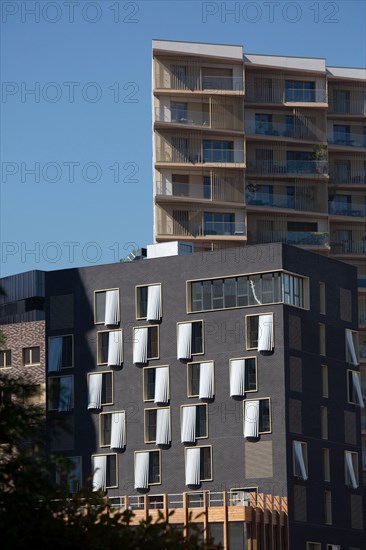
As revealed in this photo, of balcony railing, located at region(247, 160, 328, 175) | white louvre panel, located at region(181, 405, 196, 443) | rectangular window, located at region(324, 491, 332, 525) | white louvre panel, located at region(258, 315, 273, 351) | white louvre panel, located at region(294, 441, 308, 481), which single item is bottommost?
rectangular window, located at region(324, 491, 332, 525)

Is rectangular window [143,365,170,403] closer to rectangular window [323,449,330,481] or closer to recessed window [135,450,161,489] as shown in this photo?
recessed window [135,450,161,489]

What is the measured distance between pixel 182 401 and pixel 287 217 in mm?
35142

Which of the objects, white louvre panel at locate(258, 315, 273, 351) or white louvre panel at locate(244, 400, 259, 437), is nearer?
white louvre panel at locate(244, 400, 259, 437)

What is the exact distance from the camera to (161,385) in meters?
100

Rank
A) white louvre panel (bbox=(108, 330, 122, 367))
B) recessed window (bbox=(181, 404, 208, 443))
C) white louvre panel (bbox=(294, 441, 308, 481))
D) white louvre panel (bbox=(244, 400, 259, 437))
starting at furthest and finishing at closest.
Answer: white louvre panel (bbox=(108, 330, 122, 367)) → recessed window (bbox=(181, 404, 208, 443)) → white louvre panel (bbox=(244, 400, 259, 437)) → white louvre panel (bbox=(294, 441, 308, 481))

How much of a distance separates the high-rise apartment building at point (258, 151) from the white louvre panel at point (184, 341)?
80.2 ft

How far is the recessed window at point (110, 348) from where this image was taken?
102m

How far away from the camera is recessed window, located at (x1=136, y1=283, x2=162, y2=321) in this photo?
101750 mm

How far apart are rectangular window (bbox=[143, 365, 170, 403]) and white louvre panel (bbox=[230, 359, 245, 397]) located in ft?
16.8

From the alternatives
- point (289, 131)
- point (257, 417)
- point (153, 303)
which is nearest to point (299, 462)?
point (257, 417)

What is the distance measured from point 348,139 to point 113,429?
44627 mm

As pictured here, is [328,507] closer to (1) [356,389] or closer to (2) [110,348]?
(1) [356,389]

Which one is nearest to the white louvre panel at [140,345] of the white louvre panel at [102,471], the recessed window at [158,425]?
the recessed window at [158,425]

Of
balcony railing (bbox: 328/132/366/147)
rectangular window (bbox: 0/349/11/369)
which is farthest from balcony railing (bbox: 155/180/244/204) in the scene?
rectangular window (bbox: 0/349/11/369)
